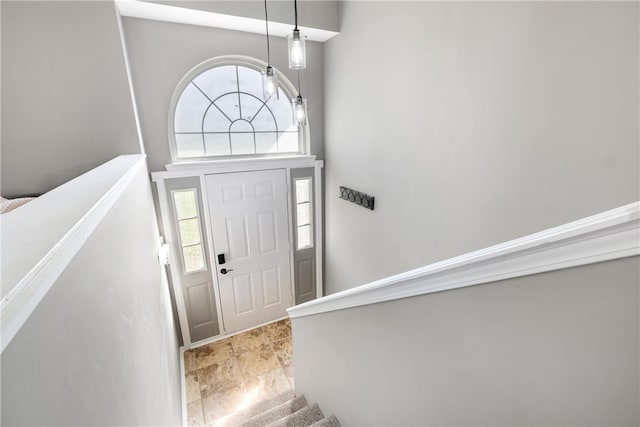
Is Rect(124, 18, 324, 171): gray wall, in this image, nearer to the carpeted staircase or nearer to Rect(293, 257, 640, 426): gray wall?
the carpeted staircase

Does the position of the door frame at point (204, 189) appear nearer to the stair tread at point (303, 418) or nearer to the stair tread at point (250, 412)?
the stair tread at point (250, 412)

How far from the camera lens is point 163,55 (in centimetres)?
257

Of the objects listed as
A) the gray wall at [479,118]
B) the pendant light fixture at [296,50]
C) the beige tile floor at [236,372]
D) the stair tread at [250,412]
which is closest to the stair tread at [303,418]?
the stair tread at [250,412]

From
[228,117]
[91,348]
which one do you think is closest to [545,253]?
[91,348]

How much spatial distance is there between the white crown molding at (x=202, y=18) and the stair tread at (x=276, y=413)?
3.06m

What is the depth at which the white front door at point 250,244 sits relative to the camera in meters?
3.15

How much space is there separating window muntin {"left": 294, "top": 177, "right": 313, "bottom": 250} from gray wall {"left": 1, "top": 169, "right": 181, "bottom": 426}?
7.42 ft

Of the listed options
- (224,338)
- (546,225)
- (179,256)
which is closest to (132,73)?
(179,256)

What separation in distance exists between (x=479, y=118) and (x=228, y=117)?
7.59 feet

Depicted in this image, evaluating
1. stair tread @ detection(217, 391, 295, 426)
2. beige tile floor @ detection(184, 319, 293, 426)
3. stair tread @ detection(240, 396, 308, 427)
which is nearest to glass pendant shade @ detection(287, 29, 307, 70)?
stair tread @ detection(240, 396, 308, 427)

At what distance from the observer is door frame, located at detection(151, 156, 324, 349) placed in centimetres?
284

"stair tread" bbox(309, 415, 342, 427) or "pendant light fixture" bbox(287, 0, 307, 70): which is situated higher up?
"pendant light fixture" bbox(287, 0, 307, 70)

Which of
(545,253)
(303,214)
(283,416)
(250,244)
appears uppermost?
(545,253)

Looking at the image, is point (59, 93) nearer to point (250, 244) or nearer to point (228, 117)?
point (228, 117)
